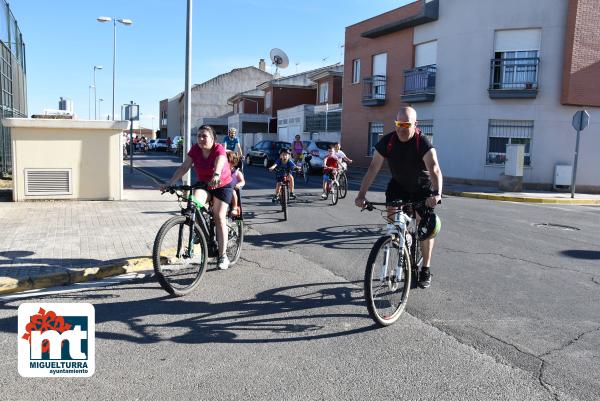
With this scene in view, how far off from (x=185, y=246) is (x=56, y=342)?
6.50ft

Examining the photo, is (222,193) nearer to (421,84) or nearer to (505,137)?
(505,137)

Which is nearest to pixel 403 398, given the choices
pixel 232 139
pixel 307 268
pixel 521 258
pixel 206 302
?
pixel 206 302

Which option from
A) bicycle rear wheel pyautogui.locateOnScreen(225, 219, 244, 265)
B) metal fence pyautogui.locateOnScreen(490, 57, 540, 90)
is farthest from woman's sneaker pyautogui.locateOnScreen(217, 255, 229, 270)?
metal fence pyautogui.locateOnScreen(490, 57, 540, 90)

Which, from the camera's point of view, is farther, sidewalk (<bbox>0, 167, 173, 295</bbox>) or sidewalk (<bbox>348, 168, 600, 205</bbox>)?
sidewalk (<bbox>348, 168, 600, 205</bbox>)

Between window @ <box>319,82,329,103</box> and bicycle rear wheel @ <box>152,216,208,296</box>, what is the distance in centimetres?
3288

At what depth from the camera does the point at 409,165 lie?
17.0 ft

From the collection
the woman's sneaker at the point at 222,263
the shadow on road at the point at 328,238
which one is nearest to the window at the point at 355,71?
the shadow on road at the point at 328,238

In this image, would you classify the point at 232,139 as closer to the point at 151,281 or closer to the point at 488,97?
the point at 151,281

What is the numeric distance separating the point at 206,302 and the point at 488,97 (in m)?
18.4

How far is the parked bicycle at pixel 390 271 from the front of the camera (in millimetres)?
4469

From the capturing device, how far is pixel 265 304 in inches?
203

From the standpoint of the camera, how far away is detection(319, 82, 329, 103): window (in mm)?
37875

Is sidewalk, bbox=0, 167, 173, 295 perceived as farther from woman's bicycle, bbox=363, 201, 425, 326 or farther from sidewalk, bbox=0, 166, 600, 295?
woman's bicycle, bbox=363, 201, 425, 326

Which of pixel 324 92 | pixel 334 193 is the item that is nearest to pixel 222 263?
pixel 334 193
